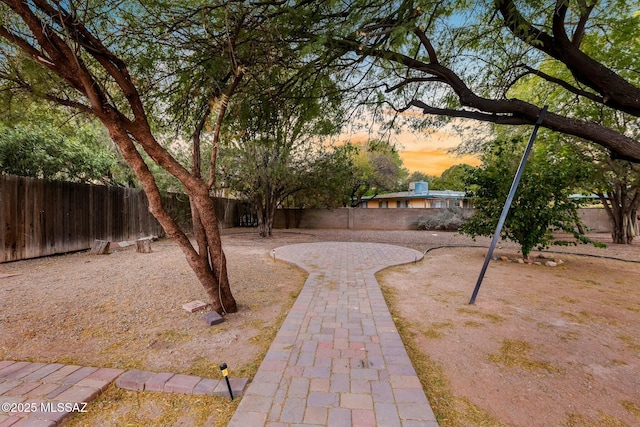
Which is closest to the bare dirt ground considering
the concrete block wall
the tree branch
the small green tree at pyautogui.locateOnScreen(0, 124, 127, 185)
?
the tree branch

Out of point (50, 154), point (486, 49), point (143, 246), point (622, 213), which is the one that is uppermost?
point (486, 49)

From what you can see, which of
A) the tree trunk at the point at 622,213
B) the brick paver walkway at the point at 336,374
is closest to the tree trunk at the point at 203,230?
the brick paver walkway at the point at 336,374

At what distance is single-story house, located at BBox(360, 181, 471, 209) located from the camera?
22.0 meters

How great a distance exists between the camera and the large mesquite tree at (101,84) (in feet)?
7.61

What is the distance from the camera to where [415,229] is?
15.3 metres

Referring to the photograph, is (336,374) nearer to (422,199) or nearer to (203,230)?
(203,230)

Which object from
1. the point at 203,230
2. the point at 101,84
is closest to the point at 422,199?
the point at 203,230

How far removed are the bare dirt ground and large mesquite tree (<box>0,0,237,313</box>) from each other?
797 millimetres

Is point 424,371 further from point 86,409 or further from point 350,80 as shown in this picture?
point 350,80

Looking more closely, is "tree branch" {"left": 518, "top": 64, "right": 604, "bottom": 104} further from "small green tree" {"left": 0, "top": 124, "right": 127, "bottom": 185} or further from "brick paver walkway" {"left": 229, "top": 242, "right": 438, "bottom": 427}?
"small green tree" {"left": 0, "top": 124, "right": 127, "bottom": 185}

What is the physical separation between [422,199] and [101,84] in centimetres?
2331

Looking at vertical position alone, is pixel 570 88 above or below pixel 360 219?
above

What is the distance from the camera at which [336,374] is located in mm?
1973

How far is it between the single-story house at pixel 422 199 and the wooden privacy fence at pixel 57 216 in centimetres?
1938
